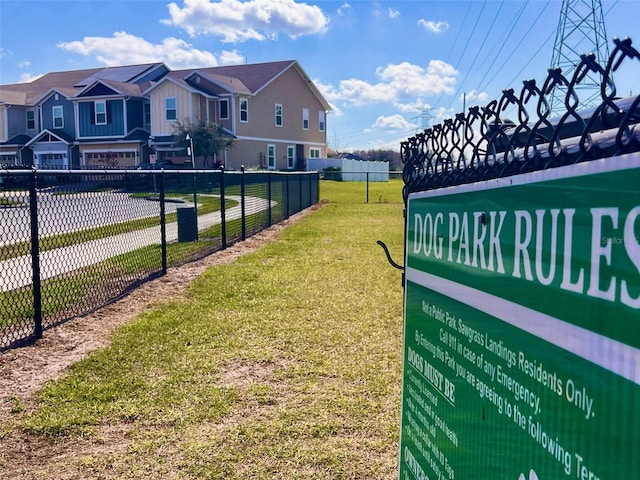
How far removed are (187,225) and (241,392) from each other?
296 inches

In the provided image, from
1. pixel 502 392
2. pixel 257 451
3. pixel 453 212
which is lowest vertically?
pixel 257 451

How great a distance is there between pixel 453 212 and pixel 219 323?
4727mm

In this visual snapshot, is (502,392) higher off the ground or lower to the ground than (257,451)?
higher

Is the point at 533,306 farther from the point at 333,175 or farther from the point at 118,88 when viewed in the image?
the point at 333,175

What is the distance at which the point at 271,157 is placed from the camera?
40469 mm

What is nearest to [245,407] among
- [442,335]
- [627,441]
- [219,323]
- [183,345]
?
[183,345]

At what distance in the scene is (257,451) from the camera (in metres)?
3.55

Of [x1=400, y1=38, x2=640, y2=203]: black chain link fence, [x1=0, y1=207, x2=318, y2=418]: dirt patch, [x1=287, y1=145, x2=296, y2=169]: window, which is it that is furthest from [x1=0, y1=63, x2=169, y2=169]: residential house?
[x1=400, y1=38, x2=640, y2=203]: black chain link fence

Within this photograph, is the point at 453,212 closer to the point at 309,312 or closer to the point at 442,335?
the point at 442,335

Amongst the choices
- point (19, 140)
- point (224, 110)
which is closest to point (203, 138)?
point (224, 110)

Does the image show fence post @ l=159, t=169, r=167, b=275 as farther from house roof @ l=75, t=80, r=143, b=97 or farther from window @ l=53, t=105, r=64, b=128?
window @ l=53, t=105, r=64, b=128

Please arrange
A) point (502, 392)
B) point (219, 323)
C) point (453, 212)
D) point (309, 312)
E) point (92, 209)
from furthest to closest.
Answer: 1. point (92, 209)
2. point (309, 312)
3. point (219, 323)
4. point (453, 212)
5. point (502, 392)

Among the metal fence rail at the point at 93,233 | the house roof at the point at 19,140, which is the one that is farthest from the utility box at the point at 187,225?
the house roof at the point at 19,140

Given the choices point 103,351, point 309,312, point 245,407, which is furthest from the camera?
point 309,312
